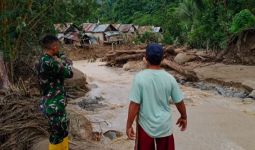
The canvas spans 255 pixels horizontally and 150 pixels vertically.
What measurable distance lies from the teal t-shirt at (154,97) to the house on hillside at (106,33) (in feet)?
115

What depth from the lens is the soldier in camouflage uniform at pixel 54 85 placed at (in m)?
4.26

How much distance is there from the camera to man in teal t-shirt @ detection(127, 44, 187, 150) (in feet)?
11.5

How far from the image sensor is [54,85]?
4.38m

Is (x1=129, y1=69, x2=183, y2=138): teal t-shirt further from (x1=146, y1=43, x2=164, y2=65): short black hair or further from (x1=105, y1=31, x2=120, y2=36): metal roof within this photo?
(x1=105, y1=31, x2=120, y2=36): metal roof

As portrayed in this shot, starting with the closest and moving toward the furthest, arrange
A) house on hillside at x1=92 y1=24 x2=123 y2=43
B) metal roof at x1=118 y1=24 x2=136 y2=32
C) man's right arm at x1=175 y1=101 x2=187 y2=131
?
man's right arm at x1=175 y1=101 x2=187 y2=131 → house on hillside at x1=92 y1=24 x2=123 y2=43 → metal roof at x1=118 y1=24 x2=136 y2=32

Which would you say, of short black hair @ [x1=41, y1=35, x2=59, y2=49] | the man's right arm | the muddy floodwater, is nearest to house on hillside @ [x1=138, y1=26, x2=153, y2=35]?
the muddy floodwater

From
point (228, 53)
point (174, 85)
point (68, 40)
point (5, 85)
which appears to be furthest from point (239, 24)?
point (68, 40)

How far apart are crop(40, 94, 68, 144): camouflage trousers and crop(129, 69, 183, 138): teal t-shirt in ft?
4.00

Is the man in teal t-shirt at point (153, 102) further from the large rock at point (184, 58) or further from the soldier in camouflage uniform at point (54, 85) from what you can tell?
the large rock at point (184, 58)

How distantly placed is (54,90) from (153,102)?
53.2 inches

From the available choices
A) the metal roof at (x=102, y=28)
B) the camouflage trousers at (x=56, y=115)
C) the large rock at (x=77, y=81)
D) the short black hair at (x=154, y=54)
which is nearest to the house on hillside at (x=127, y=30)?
the metal roof at (x=102, y=28)

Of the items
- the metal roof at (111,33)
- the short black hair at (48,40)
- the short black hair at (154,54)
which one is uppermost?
the short black hair at (48,40)

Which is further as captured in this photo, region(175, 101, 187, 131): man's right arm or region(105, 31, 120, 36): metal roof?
region(105, 31, 120, 36): metal roof

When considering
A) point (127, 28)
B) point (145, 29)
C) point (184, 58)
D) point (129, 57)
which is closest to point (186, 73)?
point (184, 58)
